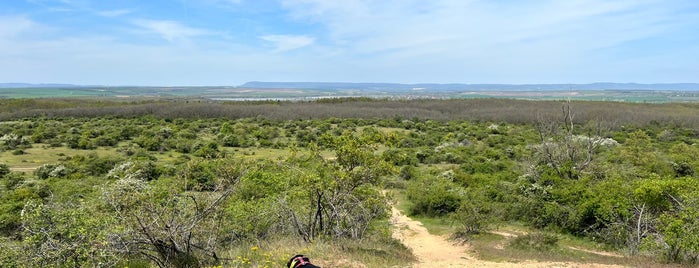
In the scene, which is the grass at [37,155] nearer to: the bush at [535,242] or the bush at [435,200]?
the bush at [435,200]

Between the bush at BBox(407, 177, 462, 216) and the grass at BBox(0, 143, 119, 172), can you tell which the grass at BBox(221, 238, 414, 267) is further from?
the grass at BBox(0, 143, 119, 172)

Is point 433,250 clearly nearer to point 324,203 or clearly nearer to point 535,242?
point 535,242

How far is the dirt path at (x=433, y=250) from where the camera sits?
463 inches

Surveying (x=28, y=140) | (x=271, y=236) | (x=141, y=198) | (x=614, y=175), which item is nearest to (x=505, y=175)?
(x=614, y=175)

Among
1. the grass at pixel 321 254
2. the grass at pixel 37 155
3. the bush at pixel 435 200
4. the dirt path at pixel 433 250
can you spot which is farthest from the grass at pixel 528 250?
the grass at pixel 37 155

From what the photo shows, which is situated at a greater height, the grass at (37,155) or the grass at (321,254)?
the grass at (321,254)

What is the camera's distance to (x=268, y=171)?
19547 mm

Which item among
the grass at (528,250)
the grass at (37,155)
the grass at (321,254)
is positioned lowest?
the grass at (37,155)

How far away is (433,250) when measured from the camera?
52.6 feet

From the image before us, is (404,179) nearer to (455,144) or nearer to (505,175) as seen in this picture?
(505,175)

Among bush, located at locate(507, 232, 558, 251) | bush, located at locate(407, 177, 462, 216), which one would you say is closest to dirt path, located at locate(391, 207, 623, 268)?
bush, located at locate(407, 177, 462, 216)

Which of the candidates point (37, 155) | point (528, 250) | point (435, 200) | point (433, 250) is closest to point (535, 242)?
point (528, 250)

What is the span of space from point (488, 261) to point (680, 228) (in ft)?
15.7

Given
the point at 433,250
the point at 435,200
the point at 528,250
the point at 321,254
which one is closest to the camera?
the point at 321,254
